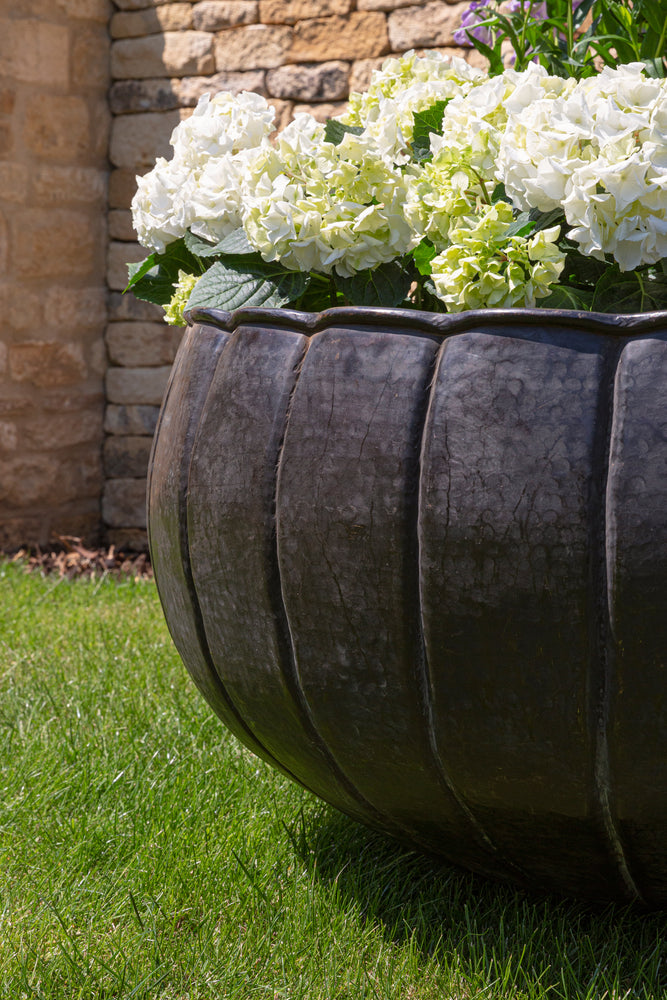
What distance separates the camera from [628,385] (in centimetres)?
101

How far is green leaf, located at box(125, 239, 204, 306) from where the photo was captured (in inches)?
65.8

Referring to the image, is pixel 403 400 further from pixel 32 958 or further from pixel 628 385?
pixel 32 958

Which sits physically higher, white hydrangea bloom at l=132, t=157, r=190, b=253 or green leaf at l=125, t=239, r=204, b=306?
white hydrangea bloom at l=132, t=157, r=190, b=253

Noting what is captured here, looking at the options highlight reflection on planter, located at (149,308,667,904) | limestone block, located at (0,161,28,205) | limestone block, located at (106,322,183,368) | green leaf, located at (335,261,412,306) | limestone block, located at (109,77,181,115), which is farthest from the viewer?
limestone block, located at (106,322,183,368)

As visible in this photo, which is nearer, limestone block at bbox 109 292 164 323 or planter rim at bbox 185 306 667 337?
planter rim at bbox 185 306 667 337

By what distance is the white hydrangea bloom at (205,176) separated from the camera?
1513 millimetres

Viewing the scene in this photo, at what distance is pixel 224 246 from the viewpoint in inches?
57.4

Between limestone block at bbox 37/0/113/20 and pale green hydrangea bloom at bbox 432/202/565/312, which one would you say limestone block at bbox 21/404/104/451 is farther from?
pale green hydrangea bloom at bbox 432/202/565/312

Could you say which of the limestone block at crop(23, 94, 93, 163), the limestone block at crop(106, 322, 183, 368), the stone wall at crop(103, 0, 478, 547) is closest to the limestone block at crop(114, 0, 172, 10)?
the stone wall at crop(103, 0, 478, 547)

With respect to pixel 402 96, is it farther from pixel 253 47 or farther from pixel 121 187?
pixel 121 187

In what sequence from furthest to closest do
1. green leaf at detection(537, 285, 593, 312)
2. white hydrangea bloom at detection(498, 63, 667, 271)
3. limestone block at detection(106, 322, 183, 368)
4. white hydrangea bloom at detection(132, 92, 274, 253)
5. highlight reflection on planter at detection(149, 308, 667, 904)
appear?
limestone block at detection(106, 322, 183, 368) → white hydrangea bloom at detection(132, 92, 274, 253) → green leaf at detection(537, 285, 593, 312) → white hydrangea bloom at detection(498, 63, 667, 271) → highlight reflection on planter at detection(149, 308, 667, 904)

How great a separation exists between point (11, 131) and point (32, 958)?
320cm

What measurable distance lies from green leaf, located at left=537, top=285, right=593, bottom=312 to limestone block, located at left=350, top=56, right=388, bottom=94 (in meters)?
2.64

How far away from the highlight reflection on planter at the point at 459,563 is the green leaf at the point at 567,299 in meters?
0.23
